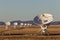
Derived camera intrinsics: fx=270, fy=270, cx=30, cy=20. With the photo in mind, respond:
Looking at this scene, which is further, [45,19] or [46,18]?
[46,18]

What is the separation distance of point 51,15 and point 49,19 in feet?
2.42

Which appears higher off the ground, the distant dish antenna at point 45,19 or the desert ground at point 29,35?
the distant dish antenna at point 45,19

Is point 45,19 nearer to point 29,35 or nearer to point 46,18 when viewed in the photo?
point 46,18

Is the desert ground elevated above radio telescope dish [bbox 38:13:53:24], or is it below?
below

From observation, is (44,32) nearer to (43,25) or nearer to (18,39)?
(43,25)

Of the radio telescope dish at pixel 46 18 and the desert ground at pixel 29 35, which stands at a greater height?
the radio telescope dish at pixel 46 18

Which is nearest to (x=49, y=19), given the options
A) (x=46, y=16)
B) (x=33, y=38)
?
(x=46, y=16)

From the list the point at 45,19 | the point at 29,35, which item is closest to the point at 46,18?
the point at 45,19

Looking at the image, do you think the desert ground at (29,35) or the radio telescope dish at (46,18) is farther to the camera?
the radio telescope dish at (46,18)

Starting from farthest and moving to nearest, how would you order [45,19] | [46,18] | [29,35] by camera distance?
[46,18]
[45,19]
[29,35]

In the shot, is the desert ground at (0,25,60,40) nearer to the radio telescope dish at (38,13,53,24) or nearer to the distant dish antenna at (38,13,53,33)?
the distant dish antenna at (38,13,53,33)

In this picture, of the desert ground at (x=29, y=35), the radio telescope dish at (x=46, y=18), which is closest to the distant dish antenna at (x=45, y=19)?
the radio telescope dish at (x=46, y=18)

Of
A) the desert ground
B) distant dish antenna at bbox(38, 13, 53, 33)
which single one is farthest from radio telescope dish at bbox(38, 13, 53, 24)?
the desert ground

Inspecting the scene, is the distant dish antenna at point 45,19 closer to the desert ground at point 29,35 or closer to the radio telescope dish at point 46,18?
the radio telescope dish at point 46,18
